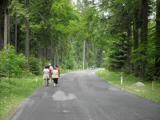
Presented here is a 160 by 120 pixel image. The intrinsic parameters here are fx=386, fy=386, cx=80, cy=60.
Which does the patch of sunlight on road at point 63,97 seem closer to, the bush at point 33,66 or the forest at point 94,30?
the forest at point 94,30

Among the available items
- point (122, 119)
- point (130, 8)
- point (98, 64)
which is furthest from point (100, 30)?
point (98, 64)

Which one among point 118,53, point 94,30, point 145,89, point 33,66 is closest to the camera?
point 145,89

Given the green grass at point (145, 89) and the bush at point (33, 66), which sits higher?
the bush at point (33, 66)

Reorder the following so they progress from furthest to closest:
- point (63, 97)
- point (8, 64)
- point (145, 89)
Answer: point (8, 64)
point (145, 89)
point (63, 97)

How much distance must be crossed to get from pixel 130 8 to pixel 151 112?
77.6 feet

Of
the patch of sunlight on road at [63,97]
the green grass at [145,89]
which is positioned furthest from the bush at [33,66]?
the patch of sunlight on road at [63,97]

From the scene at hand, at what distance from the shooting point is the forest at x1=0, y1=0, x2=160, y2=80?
34344 mm

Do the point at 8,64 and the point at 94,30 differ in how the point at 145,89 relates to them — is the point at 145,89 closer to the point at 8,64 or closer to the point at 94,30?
the point at 8,64

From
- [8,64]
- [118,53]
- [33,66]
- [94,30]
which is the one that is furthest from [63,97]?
[118,53]

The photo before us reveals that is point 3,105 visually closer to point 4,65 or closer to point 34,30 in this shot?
point 4,65

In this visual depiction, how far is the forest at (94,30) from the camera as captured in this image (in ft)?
113

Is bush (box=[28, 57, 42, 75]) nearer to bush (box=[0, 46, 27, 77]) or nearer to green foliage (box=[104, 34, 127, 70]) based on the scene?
green foliage (box=[104, 34, 127, 70])

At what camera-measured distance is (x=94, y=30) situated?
49312 mm

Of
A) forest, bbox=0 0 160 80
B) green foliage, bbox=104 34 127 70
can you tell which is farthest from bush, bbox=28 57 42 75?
green foliage, bbox=104 34 127 70
